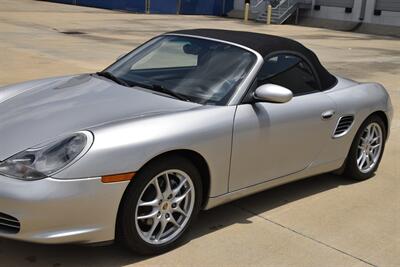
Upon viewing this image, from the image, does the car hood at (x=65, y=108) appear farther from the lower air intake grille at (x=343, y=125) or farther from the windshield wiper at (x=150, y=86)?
the lower air intake grille at (x=343, y=125)

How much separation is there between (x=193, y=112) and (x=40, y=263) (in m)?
1.32

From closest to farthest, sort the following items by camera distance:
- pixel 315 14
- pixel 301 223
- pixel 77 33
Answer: pixel 301 223
pixel 77 33
pixel 315 14

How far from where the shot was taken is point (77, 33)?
19.9 m

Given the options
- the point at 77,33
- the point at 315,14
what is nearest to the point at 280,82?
the point at 77,33

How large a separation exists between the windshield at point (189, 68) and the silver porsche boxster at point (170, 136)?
0.01 metres

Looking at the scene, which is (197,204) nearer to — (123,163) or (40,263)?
(123,163)

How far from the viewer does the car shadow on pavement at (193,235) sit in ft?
10.7

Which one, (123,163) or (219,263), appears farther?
(219,263)

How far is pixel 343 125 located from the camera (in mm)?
4566

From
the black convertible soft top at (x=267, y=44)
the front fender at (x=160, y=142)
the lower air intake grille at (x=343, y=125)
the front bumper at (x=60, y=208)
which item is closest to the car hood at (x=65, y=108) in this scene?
the front fender at (x=160, y=142)

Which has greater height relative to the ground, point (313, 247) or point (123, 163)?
point (123, 163)

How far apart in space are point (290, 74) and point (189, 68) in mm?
831

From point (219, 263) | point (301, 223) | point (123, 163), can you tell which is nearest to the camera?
point (123, 163)

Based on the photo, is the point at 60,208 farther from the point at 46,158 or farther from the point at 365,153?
the point at 365,153
